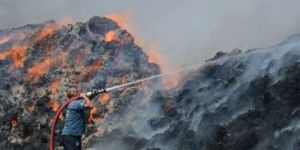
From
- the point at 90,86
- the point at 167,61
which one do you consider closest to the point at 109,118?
the point at 90,86

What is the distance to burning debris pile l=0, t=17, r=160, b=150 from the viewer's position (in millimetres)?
20844

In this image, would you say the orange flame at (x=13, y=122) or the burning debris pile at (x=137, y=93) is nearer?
the burning debris pile at (x=137, y=93)

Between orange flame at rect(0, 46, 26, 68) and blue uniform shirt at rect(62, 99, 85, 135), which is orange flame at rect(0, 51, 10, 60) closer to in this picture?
orange flame at rect(0, 46, 26, 68)

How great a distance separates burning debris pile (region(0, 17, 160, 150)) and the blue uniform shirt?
472 centimetres

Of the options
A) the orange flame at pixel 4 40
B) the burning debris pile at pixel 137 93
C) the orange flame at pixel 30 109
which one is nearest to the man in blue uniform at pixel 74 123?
the burning debris pile at pixel 137 93

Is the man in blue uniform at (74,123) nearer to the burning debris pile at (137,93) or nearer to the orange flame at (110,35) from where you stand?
the burning debris pile at (137,93)

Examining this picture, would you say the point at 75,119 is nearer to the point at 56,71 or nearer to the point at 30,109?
the point at 30,109

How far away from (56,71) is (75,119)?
796 centimetres

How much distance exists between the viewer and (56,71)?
22.6 meters

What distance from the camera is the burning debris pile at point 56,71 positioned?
68.4ft

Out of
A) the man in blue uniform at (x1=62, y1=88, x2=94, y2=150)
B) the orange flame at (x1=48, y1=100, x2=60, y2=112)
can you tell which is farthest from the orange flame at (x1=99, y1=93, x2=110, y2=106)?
the man in blue uniform at (x1=62, y1=88, x2=94, y2=150)

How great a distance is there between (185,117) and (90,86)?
247 inches

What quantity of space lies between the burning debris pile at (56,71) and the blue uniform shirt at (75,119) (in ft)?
15.5

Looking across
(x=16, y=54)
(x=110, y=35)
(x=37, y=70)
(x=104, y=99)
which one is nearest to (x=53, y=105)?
(x=104, y=99)
